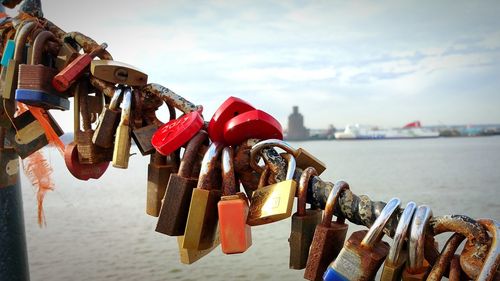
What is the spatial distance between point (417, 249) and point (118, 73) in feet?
3.47

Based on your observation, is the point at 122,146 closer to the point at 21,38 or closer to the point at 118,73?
the point at 118,73

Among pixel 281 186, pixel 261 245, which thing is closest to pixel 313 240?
pixel 281 186

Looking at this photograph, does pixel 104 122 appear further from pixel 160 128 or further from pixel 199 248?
pixel 199 248

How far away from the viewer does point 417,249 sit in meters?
0.85

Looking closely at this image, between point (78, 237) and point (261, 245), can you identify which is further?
point (78, 237)

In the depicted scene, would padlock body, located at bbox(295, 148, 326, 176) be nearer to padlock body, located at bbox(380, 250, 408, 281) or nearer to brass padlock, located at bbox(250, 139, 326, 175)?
brass padlock, located at bbox(250, 139, 326, 175)

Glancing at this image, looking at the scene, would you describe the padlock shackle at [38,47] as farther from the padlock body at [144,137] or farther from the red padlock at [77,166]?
the padlock body at [144,137]

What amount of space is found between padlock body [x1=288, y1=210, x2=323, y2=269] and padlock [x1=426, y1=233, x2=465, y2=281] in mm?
295

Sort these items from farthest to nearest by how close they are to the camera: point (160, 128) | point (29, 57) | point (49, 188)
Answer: point (49, 188) < point (29, 57) < point (160, 128)

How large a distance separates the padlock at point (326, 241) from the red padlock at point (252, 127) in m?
0.25

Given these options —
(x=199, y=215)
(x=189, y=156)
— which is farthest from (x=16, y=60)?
(x=199, y=215)

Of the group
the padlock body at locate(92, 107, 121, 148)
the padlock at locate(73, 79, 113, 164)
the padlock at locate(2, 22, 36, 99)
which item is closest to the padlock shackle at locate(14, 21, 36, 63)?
the padlock at locate(2, 22, 36, 99)

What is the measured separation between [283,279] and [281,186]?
15.2 feet

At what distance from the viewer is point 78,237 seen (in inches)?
314
